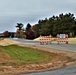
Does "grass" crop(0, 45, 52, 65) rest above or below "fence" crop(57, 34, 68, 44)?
below

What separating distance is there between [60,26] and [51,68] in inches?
3197

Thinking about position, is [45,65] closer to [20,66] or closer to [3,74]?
[20,66]

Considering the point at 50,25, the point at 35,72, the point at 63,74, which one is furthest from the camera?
the point at 50,25

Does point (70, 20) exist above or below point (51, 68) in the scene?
above

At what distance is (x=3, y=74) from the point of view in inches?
551

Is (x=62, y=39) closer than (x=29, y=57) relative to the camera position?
No

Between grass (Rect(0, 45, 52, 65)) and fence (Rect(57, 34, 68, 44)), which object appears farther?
fence (Rect(57, 34, 68, 44))

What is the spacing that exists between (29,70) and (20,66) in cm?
112

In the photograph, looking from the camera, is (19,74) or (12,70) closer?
(19,74)

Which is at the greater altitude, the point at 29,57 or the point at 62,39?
the point at 62,39

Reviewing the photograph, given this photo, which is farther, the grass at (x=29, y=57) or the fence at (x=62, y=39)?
the fence at (x=62, y=39)

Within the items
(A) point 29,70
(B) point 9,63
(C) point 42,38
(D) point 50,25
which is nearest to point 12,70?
(A) point 29,70

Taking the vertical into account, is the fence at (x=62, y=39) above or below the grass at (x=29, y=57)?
above

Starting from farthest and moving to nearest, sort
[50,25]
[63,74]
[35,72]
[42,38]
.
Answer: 1. [50,25]
2. [42,38]
3. [35,72]
4. [63,74]
